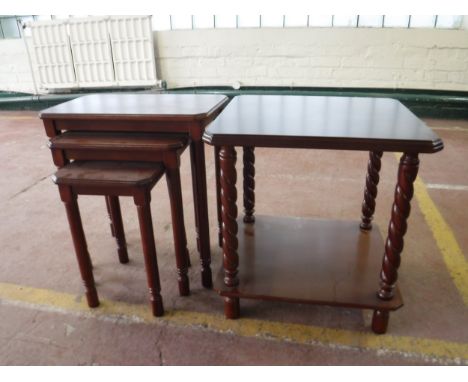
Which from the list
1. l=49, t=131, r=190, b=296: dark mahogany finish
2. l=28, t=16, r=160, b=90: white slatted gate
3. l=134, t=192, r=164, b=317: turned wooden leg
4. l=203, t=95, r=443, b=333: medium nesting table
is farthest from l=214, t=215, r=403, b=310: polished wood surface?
l=28, t=16, r=160, b=90: white slatted gate

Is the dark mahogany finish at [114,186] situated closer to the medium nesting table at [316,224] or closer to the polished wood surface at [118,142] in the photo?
the polished wood surface at [118,142]

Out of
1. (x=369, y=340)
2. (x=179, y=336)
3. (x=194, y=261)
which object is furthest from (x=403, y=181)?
(x=194, y=261)

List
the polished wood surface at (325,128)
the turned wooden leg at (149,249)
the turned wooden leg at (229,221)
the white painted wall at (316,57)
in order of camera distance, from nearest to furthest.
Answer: the polished wood surface at (325,128)
the turned wooden leg at (229,221)
the turned wooden leg at (149,249)
the white painted wall at (316,57)

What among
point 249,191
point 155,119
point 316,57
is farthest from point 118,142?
point 316,57

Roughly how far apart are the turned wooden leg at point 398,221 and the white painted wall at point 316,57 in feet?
13.3

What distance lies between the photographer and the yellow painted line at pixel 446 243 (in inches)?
76.6

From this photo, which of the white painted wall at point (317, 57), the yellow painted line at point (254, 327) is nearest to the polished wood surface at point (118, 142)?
the yellow painted line at point (254, 327)

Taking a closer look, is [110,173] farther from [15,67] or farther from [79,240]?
[15,67]

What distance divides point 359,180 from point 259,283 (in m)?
1.91

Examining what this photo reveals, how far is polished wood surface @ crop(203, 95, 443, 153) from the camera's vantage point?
4.09ft

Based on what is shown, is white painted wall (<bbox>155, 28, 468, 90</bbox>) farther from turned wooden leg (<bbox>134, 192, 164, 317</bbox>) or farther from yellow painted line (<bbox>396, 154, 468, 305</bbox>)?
turned wooden leg (<bbox>134, 192, 164, 317</bbox>)

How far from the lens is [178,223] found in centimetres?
169

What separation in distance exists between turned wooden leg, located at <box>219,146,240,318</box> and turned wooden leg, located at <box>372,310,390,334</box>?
0.61 metres

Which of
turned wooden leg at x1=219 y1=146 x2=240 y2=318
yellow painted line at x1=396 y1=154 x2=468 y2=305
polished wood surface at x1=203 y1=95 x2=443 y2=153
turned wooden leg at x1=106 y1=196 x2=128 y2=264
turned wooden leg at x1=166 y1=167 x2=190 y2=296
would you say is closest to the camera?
polished wood surface at x1=203 y1=95 x2=443 y2=153
